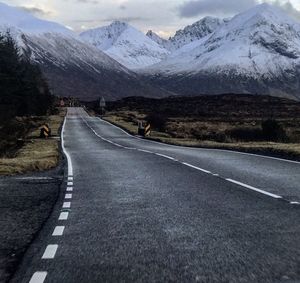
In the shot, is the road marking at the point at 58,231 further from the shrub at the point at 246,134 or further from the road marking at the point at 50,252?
the shrub at the point at 246,134

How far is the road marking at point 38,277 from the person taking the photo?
6352 millimetres

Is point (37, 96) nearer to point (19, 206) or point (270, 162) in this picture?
point (270, 162)

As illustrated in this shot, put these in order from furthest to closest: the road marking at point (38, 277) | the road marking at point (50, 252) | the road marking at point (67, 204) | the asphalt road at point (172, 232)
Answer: the road marking at point (67, 204) → the road marking at point (50, 252) → the asphalt road at point (172, 232) → the road marking at point (38, 277)

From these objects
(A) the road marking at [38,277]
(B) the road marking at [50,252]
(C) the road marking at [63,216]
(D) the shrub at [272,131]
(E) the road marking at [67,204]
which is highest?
(A) the road marking at [38,277]

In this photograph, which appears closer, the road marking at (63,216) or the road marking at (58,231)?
the road marking at (58,231)

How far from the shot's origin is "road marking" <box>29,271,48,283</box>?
6.35m

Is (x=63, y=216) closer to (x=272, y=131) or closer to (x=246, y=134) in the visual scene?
(x=272, y=131)

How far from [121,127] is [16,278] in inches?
2318

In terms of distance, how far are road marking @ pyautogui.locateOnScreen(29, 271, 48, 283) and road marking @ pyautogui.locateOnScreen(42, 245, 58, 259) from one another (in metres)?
0.73

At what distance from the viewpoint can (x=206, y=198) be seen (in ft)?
39.4

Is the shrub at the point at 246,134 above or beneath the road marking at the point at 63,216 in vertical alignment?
beneath

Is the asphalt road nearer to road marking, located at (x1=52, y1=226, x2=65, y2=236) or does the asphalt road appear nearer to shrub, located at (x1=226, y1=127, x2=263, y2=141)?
road marking, located at (x1=52, y1=226, x2=65, y2=236)

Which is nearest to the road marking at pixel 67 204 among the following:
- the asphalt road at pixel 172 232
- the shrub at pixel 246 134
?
the asphalt road at pixel 172 232

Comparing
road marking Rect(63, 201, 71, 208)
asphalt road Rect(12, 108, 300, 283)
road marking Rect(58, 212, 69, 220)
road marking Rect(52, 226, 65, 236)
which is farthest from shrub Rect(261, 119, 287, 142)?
road marking Rect(52, 226, 65, 236)
